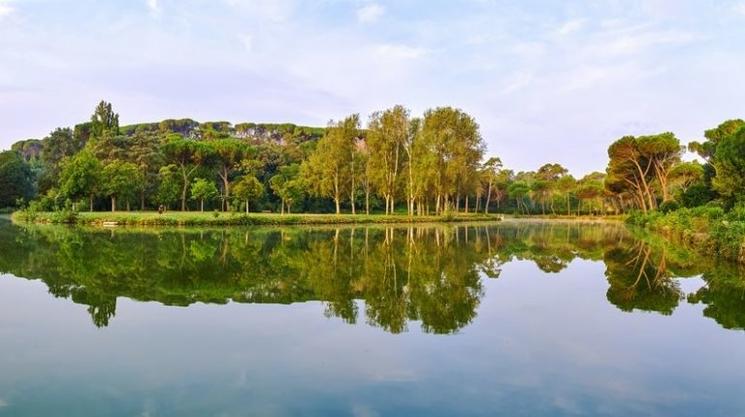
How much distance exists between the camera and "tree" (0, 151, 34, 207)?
59812 millimetres

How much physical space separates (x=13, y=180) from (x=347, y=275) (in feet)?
202

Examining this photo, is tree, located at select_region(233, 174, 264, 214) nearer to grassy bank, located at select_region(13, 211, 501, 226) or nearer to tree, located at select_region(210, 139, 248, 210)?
grassy bank, located at select_region(13, 211, 501, 226)

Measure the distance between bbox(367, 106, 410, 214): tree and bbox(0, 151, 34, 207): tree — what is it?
39.0m

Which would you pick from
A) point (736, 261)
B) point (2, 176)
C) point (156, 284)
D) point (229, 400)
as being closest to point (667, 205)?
point (736, 261)

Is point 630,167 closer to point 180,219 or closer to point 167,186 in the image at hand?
point 180,219

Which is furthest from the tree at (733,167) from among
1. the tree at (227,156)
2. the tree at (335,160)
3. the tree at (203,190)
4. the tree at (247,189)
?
the tree at (227,156)

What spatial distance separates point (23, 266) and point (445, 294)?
11.7 m

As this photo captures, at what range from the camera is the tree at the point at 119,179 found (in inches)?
1831

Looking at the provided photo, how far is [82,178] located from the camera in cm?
4444

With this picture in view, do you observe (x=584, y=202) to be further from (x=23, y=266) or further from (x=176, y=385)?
(x=176, y=385)

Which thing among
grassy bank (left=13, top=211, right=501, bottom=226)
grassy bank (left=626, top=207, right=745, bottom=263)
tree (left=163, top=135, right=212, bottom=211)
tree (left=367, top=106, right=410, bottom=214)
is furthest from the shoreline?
grassy bank (left=626, top=207, right=745, bottom=263)

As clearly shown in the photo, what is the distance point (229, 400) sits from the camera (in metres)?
5.00

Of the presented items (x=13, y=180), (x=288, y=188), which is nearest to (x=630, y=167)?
(x=288, y=188)

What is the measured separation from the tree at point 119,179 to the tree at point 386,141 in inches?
827
